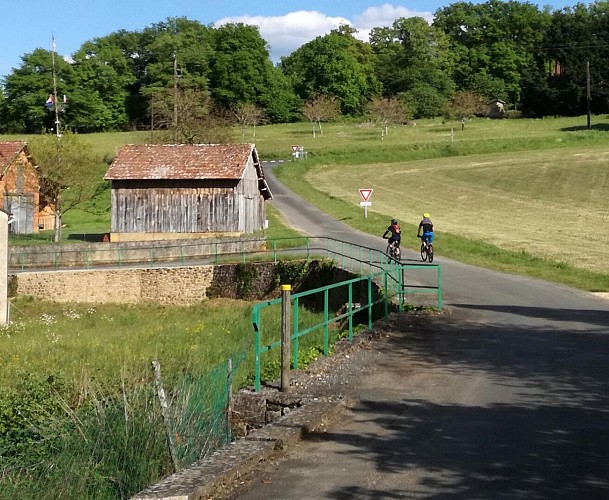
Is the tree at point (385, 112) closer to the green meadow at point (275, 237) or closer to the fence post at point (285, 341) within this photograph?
the green meadow at point (275, 237)

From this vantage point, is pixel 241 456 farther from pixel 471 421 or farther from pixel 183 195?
pixel 183 195

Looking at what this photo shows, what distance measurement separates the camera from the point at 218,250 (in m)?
38.0

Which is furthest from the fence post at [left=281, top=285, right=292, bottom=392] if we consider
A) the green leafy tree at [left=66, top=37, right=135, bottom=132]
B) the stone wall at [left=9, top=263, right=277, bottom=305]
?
the green leafy tree at [left=66, top=37, right=135, bottom=132]

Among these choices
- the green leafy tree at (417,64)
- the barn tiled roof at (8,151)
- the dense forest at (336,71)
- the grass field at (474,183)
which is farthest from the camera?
the green leafy tree at (417,64)

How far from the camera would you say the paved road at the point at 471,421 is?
7.49 metres

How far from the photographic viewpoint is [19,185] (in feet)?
155

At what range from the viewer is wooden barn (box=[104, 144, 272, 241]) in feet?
139

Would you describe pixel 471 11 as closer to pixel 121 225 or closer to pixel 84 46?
pixel 84 46

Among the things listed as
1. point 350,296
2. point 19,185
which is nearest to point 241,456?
point 350,296

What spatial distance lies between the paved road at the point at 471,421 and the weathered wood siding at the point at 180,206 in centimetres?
2619

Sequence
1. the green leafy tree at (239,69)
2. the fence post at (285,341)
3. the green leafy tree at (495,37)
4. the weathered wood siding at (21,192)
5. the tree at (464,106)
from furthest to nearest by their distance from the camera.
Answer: the green leafy tree at (495,37)
the green leafy tree at (239,69)
the tree at (464,106)
the weathered wood siding at (21,192)
the fence post at (285,341)

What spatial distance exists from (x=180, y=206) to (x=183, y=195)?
55 centimetres

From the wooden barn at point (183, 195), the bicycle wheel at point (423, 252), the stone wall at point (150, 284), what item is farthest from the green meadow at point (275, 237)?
the wooden barn at point (183, 195)

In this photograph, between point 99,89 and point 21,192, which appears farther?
point 99,89
